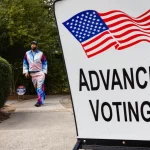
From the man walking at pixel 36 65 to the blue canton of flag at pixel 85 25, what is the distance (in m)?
6.65

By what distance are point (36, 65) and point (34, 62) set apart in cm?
10

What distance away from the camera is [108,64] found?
91.4 inches

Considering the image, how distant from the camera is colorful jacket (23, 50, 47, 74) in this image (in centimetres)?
904

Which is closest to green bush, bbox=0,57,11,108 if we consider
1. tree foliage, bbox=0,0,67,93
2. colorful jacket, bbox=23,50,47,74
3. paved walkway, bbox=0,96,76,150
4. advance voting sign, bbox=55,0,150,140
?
paved walkway, bbox=0,96,76,150

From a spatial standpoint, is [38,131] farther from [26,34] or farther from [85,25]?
[26,34]

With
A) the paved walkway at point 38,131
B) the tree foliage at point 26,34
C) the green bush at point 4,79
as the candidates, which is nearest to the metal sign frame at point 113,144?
the paved walkway at point 38,131

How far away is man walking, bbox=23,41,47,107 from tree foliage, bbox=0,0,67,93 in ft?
17.6

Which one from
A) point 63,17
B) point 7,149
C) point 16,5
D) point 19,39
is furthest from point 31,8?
point 63,17

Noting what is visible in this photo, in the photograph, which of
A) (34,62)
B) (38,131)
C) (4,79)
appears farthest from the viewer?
(34,62)

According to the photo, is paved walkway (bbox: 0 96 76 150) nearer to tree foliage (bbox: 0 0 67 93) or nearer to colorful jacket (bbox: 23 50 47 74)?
colorful jacket (bbox: 23 50 47 74)

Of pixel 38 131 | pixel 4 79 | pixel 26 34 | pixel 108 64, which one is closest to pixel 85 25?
pixel 108 64

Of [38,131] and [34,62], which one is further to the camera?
[34,62]

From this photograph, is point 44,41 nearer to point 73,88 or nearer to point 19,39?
point 19,39

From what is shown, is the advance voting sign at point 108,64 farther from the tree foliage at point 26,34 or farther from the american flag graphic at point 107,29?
the tree foliage at point 26,34
